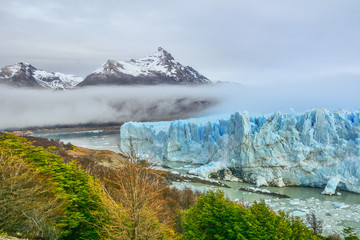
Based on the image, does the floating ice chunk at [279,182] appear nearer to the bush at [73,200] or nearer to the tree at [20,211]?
the bush at [73,200]

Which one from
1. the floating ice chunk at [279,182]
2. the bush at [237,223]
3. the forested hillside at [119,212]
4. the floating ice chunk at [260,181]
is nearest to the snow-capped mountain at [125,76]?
the floating ice chunk at [260,181]

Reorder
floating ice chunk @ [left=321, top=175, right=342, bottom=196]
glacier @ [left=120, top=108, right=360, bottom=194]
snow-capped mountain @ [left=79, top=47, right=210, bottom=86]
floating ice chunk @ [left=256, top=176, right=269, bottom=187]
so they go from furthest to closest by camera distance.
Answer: snow-capped mountain @ [left=79, top=47, right=210, bottom=86], floating ice chunk @ [left=256, top=176, right=269, bottom=187], glacier @ [left=120, top=108, right=360, bottom=194], floating ice chunk @ [left=321, top=175, right=342, bottom=196]

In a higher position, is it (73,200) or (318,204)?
(73,200)

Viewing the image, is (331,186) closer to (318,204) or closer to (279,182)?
(318,204)

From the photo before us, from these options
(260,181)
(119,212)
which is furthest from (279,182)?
(119,212)

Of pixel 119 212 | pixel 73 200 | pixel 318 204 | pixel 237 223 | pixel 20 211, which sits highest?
pixel 119 212

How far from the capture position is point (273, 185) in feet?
84.8

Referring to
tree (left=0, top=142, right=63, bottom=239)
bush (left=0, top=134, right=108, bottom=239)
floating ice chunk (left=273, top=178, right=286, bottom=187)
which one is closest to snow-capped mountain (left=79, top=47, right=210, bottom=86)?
floating ice chunk (left=273, top=178, right=286, bottom=187)

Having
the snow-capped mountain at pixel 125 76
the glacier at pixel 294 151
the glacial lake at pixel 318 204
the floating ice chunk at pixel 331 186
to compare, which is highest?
the snow-capped mountain at pixel 125 76

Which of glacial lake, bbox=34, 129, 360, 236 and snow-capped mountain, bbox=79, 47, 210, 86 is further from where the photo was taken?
snow-capped mountain, bbox=79, 47, 210, 86

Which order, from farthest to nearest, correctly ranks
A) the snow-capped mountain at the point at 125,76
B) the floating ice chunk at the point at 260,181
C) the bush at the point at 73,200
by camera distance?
the snow-capped mountain at the point at 125,76, the floating ice chunk at the point at 260,181, the bush at the point at 73,200

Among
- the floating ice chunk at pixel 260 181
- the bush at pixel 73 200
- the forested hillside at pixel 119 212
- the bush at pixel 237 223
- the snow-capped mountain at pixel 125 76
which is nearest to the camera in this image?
the forested hillside at pixel 119 212

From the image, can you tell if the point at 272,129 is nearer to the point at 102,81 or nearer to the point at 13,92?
the point at 102,81

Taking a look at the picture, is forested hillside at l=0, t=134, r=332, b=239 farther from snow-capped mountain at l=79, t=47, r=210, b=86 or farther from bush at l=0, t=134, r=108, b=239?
snow-capped mountain at l=79, t=47, r=210, b=86
